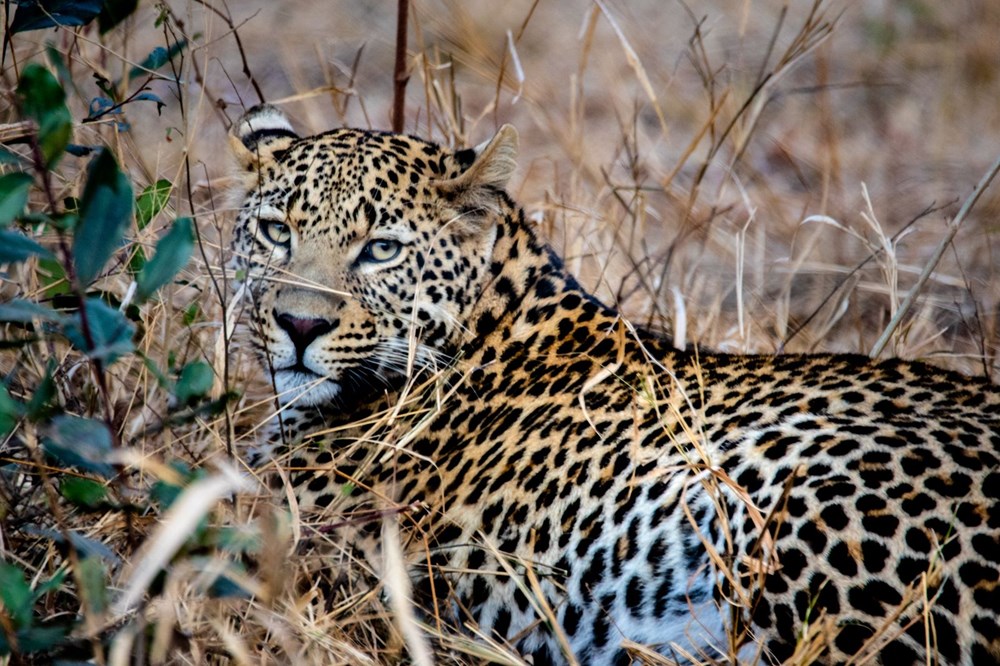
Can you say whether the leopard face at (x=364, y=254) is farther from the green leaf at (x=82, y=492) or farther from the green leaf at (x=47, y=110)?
the green leaf at (x=47, y=110)

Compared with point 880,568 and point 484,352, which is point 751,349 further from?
point 880,568

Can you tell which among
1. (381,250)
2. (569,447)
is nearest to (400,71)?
(381,250)

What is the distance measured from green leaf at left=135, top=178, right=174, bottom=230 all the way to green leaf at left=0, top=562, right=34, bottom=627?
1.66 m

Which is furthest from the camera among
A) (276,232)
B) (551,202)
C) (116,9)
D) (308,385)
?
(551,202)

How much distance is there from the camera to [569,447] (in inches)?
166

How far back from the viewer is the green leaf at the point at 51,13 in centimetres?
367

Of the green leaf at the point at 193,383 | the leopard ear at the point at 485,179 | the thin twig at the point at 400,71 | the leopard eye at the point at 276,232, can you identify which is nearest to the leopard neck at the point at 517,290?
the leopard ear at the point at 485,179

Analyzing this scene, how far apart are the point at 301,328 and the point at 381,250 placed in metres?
0.48

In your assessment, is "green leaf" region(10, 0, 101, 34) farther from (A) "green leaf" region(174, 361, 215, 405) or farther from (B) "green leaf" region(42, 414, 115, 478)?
(B) "green leaf" region(42, 414, 115, 478)

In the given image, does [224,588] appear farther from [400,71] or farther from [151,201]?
[400,71]

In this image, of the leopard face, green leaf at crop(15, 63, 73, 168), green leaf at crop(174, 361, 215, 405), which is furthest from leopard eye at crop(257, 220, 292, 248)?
green leaf at crop(15, 63, 73, 168)

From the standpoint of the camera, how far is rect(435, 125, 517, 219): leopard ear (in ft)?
15.1

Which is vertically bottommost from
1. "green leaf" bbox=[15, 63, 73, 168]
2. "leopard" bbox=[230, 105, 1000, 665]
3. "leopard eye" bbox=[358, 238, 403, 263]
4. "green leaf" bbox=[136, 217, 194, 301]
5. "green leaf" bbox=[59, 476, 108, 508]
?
"leopard" bbox=[230, 105, 1000, 665]

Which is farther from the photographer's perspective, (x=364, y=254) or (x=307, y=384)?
(x=364, y=254)
